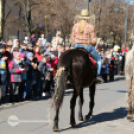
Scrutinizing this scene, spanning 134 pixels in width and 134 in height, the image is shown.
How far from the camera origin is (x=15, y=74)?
9.62m

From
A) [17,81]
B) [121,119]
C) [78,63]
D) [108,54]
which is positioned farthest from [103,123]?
[108,54]

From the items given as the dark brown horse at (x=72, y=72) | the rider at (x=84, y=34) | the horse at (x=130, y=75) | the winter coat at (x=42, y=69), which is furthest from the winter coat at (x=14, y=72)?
the horse at (x=130, y=75)

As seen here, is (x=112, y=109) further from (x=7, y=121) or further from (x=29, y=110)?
(x=7, y=121)

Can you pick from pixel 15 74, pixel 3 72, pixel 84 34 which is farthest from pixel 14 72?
pixel 84 34

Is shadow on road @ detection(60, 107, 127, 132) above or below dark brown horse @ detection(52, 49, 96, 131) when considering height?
below

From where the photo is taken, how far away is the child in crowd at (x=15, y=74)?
958 cm

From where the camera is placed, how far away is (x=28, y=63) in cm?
1048

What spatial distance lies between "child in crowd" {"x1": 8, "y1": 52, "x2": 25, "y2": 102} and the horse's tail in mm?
3200

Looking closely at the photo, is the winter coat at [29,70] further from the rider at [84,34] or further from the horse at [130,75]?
the horse at [130,75]

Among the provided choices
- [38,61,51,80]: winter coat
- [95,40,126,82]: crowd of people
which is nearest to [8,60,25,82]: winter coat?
[38,61,51,80]: winter coat

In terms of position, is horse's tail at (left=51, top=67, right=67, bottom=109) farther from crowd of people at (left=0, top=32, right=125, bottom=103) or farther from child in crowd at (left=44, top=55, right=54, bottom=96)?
child in crowd at (left=44, top=55, right=54, bottom=96)

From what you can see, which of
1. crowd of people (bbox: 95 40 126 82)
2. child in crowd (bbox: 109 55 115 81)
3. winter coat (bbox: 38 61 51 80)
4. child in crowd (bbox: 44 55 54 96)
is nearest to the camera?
winter coat (bbox: 38 61 51 80)

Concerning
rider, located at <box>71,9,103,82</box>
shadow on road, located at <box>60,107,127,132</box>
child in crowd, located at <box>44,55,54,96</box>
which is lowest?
shadow on road, located at <box>60,107,127,132</box>

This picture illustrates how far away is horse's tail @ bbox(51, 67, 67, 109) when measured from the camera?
6.46 m
